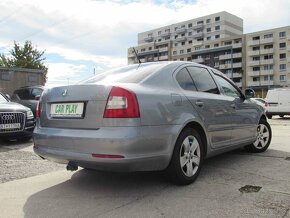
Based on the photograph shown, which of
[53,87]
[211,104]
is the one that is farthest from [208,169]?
[53,87]

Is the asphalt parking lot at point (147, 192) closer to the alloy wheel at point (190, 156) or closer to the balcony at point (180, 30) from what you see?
the alloy wheel at point (190, 156)

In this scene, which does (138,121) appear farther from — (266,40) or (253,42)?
(253,42)

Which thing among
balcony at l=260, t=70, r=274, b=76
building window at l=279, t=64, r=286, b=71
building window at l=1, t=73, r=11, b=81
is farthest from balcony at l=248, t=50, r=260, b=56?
building window at l=1, t=73, r=11, b=81

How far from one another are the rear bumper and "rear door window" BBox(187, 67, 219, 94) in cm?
103

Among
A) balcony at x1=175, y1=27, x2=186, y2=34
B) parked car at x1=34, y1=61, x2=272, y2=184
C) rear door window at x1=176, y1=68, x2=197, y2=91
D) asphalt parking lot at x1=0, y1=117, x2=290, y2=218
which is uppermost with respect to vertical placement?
balcony at x1=175, y1=27, x2=186, y2=34

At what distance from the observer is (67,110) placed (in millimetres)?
3951

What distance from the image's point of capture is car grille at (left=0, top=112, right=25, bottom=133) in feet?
24.9

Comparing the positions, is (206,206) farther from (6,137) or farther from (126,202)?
(6,137)

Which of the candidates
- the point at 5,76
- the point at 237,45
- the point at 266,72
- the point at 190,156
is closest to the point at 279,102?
the point at 5,76

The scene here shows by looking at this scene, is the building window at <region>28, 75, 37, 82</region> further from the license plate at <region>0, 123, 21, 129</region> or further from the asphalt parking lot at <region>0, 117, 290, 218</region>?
the asphalt parking lot at <region>0, 117, 290, 218</region>

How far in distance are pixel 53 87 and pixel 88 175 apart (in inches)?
50.9

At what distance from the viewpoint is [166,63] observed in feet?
14.7

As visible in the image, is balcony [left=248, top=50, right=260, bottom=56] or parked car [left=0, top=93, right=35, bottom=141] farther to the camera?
balcony [left=248, top=50, right=260, bottom=56]

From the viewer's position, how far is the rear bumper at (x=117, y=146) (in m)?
3.50
